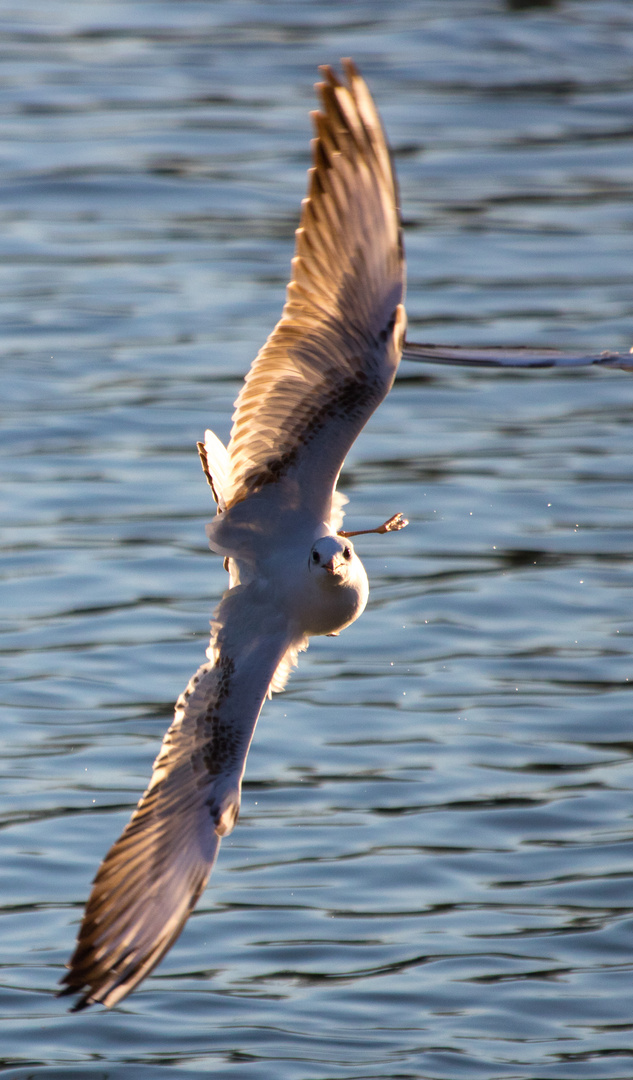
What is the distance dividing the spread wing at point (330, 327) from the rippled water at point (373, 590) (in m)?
1.89

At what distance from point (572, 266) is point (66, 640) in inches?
250

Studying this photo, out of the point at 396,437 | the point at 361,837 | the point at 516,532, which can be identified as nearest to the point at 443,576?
the point at 516,532

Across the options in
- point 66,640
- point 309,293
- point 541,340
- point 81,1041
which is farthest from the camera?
point 541,340

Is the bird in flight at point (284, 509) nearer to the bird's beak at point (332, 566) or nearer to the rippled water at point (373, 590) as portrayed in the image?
the bird's beak at point (332, 566)

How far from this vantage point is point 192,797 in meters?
5.60

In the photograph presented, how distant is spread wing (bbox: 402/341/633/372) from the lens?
198 inches

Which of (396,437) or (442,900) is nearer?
(442,900)

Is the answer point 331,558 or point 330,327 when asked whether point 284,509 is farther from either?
point 330,327

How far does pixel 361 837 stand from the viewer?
7.39m

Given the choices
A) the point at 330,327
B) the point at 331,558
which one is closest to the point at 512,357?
the point at 330,327

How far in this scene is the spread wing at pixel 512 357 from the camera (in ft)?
16.5

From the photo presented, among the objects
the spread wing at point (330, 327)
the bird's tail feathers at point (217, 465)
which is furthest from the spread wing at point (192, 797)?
the spread wing at point (330, 327)

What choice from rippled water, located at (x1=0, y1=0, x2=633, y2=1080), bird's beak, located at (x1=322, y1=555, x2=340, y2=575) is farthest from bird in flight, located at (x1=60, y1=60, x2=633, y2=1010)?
rippled water, located at (x1=0, y1=0, x2=633, y2=1080)

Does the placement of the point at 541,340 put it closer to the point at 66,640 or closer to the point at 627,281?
the point at 627,281
